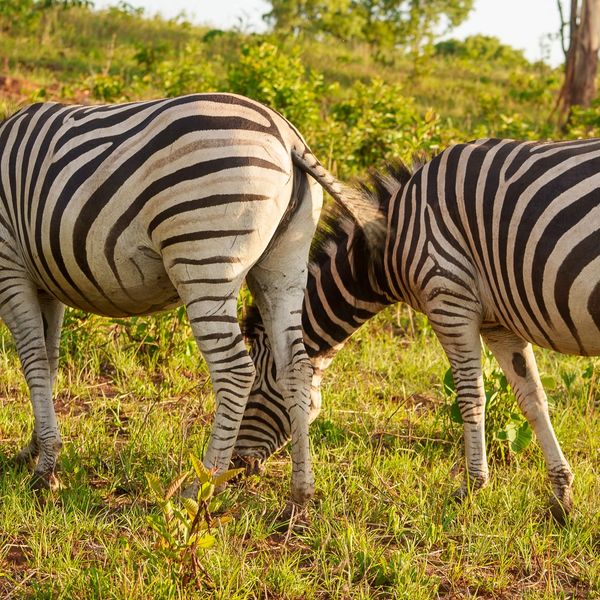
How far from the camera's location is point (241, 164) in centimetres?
384

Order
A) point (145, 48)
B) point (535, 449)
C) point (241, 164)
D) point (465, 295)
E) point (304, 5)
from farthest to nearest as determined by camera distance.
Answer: point (304, 5) → point (145, 48) → point (535, 449) → point (465, 295) → point (241, 164)

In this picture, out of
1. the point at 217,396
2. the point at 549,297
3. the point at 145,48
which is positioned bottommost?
the point at 217,396

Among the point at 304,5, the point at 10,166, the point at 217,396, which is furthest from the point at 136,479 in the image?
the point at 304,5

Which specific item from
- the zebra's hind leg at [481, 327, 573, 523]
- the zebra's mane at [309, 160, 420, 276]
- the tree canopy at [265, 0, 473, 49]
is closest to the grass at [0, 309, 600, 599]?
the zebra's hind leg at [481, 327, 573, 523]

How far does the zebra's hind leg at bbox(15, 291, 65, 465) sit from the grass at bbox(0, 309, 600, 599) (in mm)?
124

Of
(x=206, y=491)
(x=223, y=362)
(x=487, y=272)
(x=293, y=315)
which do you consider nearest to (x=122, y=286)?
(x=223, y=362)

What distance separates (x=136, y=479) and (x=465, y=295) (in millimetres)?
2046

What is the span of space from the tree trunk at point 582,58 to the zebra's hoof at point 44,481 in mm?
13903

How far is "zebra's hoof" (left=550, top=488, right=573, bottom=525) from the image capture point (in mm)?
4324

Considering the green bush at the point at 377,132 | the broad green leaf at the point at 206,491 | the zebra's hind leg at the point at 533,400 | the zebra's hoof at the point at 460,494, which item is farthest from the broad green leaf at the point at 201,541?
the green bush at the point at 377,132

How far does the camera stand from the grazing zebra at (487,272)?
12.7 ft

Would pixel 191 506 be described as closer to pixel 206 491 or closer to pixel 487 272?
pixel 206 491

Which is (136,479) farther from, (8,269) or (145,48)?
(145,48)

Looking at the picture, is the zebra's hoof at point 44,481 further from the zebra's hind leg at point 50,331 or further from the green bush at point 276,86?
the green bush at point 276,86
